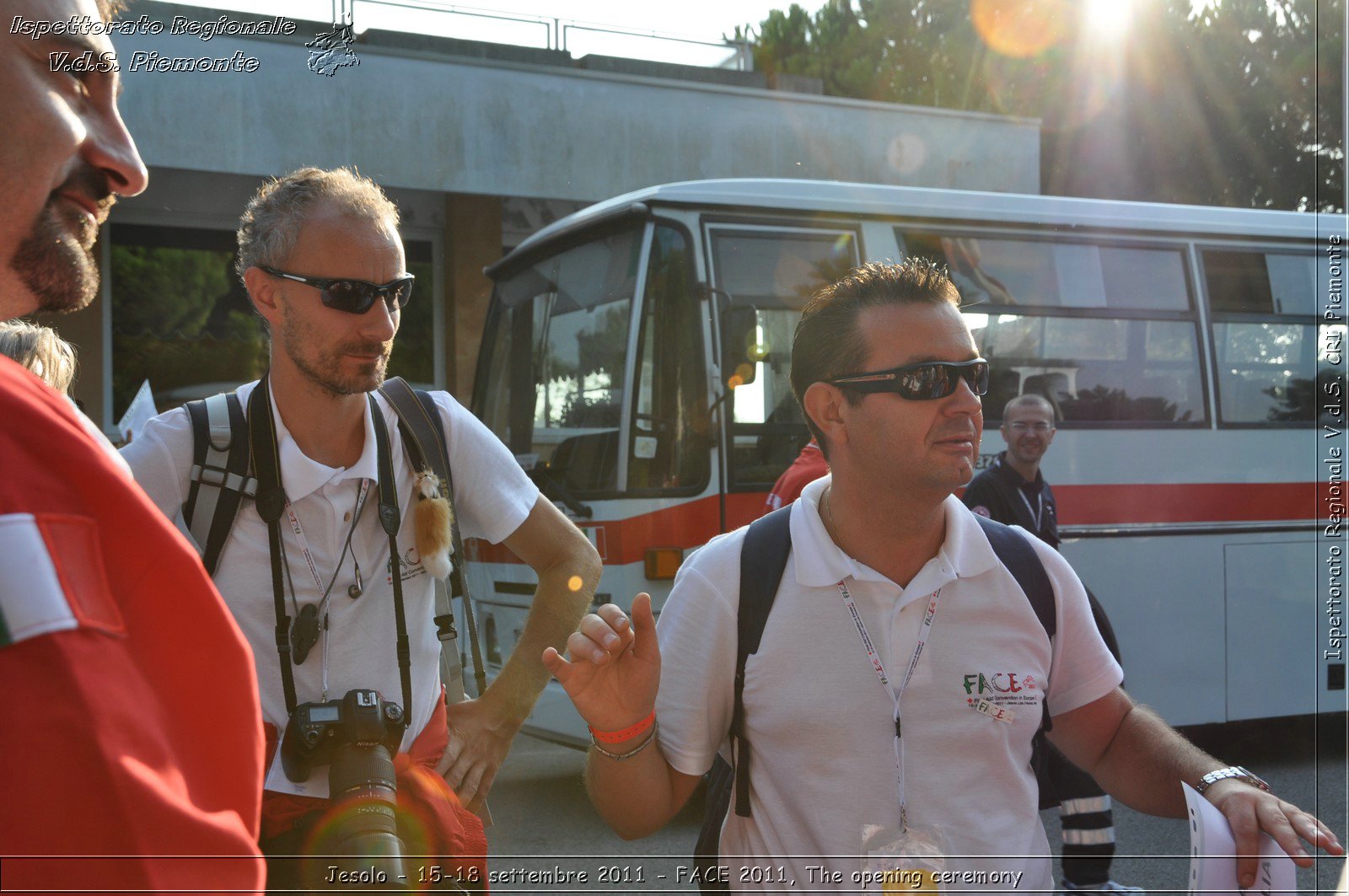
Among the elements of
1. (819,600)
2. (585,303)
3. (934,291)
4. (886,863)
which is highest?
(585,303)

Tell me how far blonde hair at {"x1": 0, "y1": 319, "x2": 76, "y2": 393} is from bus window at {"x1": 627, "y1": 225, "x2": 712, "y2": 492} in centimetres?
369

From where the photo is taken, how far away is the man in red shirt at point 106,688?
2.48 feet

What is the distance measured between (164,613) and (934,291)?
223 centimetres

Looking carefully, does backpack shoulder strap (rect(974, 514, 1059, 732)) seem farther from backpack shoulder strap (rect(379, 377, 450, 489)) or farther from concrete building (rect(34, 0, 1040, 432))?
concrete building (rect(34, 0, 1040, 432))

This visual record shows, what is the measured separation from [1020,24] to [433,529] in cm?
2159

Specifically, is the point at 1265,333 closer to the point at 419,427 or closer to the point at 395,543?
the point at 419,427

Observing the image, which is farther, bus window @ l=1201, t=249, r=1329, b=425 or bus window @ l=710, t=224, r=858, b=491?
bus window @ l=1201, t=249, r=1329, b=425

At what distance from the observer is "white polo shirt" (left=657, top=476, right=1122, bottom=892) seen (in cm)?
223

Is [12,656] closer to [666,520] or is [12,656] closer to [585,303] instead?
[666,520]

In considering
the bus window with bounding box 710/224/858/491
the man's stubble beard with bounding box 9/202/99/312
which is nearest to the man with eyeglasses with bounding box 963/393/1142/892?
the bus window with bounding box 710/224/858/491

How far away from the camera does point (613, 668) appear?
2.13 m

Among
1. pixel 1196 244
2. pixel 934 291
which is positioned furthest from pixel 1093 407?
pixel 934 291

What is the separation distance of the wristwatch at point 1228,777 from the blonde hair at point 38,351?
298 cm

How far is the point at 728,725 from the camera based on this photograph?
2369 mm
